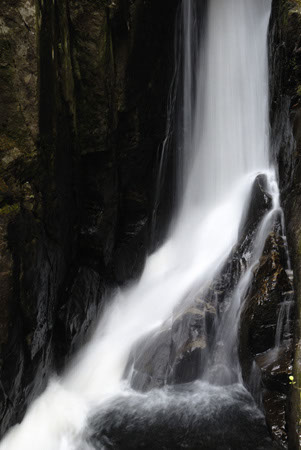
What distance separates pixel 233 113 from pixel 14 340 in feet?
30.1

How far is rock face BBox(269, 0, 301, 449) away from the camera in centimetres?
622

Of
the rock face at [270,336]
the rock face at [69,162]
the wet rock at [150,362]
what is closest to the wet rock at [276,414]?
the rock face at [270,336]

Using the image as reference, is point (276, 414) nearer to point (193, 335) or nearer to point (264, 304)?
point (264, 304)

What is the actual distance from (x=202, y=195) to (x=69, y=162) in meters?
5.22

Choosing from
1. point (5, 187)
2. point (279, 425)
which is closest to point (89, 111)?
point (5, 187)

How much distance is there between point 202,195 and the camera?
10422mm

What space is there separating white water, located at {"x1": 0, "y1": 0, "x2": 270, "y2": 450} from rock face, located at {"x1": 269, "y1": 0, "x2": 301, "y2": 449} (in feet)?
2.52

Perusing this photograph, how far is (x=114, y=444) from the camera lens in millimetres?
4852

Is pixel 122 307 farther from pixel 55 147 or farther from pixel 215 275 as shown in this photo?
pixel 55 147

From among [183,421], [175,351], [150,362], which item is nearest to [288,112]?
[175,351]

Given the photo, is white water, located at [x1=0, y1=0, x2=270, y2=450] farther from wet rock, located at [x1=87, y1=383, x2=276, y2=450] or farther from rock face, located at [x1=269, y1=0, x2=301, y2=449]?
rock face, located at [x1=269, y1=0, x2=301, y2=449]

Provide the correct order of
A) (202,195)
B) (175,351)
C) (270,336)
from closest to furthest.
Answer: (270,336)
(175,351)
(202,195)

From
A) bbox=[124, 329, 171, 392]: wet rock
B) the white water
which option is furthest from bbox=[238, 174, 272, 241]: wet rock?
bbox=[124, 329, 171, 392]: wet rock

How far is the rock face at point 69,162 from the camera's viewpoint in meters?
4.49
